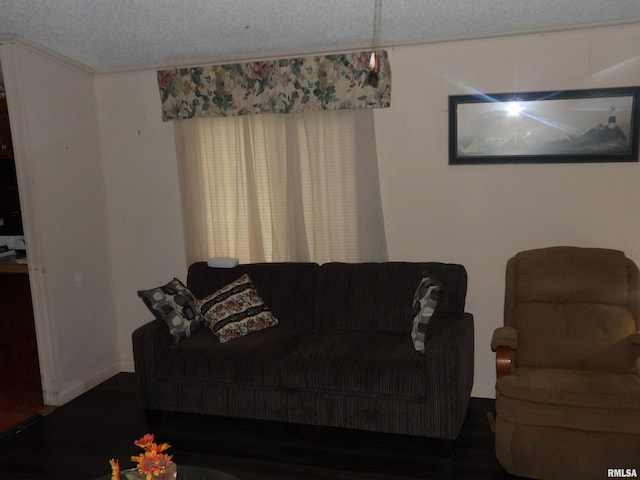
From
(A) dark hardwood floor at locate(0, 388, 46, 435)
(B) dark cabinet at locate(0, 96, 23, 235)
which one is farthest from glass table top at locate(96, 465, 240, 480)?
(B) dark cabinet at locate(0, 96, 23, 235)

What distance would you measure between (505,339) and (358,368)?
0.79m

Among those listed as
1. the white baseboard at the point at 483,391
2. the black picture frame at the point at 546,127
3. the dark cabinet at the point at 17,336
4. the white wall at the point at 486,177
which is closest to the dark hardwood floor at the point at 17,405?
the dark cabinet at the point at 17,336

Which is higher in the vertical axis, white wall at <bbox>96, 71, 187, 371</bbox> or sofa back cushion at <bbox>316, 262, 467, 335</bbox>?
white wall at <bbox>96, 71, 187, 371</bbox>

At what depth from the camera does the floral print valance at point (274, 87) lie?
358cm

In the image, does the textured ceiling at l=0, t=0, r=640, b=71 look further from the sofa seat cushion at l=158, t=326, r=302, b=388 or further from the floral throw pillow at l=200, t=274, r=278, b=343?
the sofa seat cushion at l=158, t=326, r=302, b=388

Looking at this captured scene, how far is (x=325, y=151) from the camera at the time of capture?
12.3ft

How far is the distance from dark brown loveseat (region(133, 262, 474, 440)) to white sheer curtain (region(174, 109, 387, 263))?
227mm

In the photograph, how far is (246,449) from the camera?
9.96 feet

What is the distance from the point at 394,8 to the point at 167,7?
3.87 ft

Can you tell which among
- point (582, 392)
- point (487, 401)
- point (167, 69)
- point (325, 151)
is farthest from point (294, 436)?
point (167, 69)

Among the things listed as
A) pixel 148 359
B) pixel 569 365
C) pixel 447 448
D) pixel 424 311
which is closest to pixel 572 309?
pixel 569 365

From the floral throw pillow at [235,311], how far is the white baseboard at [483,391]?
1.40 meters

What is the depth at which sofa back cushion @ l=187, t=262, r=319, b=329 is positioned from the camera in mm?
3600

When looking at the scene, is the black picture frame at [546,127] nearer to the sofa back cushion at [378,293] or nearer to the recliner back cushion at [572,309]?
the recliner back cushion at [572,309]
